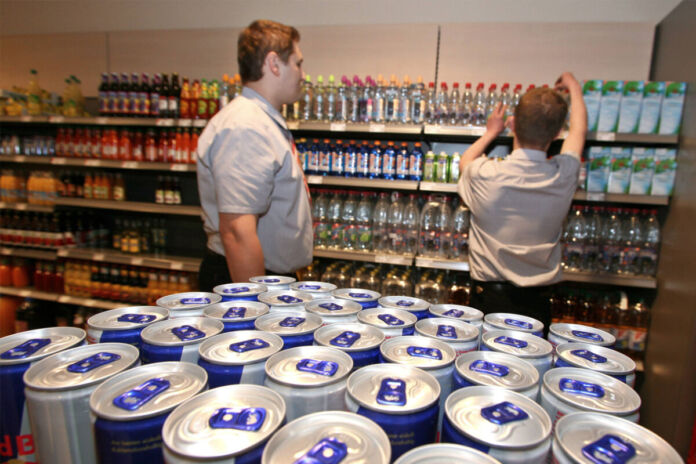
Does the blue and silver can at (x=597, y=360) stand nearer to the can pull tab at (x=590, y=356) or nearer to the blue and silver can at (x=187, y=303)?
the can pull tab at (x=590, y=356)

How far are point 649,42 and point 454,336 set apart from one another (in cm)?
307

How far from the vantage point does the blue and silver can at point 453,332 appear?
2.89 ft

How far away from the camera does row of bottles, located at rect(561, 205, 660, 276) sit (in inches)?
99.9

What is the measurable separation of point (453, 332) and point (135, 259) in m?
3.21

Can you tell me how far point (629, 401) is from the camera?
67cm

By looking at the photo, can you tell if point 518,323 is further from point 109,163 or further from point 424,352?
point 109,163

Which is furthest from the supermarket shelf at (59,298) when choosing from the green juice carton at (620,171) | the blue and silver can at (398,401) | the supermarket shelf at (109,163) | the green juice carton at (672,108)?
the green juice carton at (672,108)

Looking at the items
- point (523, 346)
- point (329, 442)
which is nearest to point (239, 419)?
point (329, 442)

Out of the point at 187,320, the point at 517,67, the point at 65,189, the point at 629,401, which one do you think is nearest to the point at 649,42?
the point at 517,67

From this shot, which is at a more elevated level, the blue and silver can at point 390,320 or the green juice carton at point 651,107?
the green juice carton at point 651,107

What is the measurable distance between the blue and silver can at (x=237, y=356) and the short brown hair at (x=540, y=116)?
1621 millimetres

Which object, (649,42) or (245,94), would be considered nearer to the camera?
(245,94)

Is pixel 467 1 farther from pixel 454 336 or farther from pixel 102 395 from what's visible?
pixel 102 395

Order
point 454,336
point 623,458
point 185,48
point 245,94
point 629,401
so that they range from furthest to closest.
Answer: point 185,48
point 245,94
point 454,336
point 629,401
point 623,458
